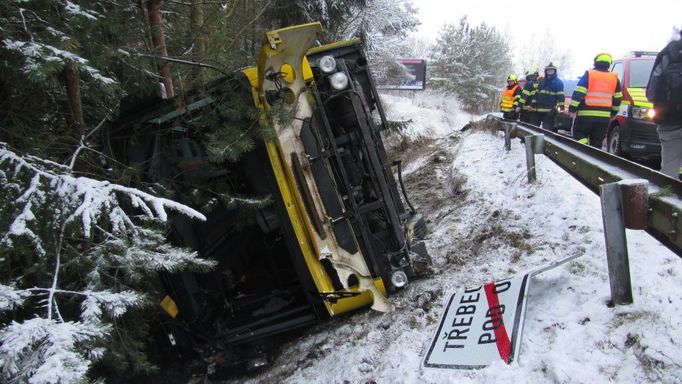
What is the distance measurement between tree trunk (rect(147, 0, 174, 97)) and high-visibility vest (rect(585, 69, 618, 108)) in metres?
5.81

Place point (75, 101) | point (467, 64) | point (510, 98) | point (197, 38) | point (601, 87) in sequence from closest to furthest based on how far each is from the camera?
point (75, 101) → point (197, 38) → point (601, 87) → point (510, 98) → point (467, 64)

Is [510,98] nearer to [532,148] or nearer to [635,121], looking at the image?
[635,121]

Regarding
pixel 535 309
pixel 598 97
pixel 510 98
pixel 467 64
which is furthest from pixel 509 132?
pixel 467 64

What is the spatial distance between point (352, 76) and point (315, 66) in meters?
0.37

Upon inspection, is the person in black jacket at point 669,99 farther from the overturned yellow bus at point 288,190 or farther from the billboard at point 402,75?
the billboard at point 402,75

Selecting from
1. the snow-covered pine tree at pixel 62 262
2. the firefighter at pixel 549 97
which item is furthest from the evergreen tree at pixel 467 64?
the snow-covered pine tree at pixel 62 262

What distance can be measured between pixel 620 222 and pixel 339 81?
89.8 inches

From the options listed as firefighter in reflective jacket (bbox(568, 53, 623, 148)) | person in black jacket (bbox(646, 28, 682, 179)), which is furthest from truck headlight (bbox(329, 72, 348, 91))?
firefighter in reflective jacket (bbox(568, 53, 623, 148))

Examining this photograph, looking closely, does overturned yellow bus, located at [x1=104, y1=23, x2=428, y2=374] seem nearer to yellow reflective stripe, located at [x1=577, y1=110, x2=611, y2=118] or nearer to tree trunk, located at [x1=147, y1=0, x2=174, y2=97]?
tree trunk, located at [x1=147, y1=0, x2=174, y2=97]

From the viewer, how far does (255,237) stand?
4.48m

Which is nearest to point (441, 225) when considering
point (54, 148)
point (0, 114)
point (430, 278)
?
point (430, 278)

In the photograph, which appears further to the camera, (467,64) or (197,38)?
(467,64)

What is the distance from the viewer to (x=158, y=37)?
4.38 metres

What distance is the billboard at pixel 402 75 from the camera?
80.5ft
